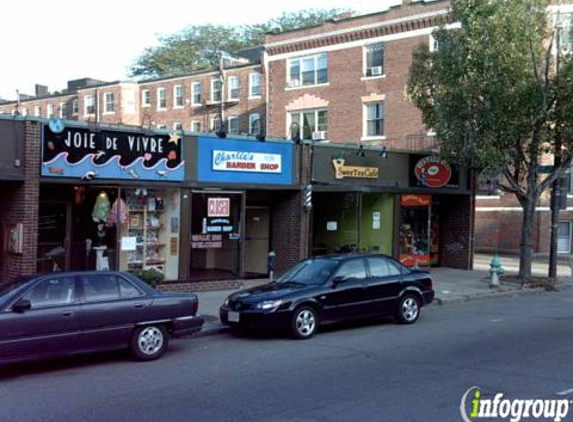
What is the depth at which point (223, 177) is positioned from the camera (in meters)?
17.8

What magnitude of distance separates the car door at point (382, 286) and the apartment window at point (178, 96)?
120ft

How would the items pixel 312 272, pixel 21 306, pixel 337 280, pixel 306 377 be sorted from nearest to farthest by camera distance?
pixel 306 377
pixel 21 306
pixel 337 280
pixel 312 272

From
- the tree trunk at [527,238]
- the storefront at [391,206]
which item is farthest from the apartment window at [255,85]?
the tree trunk at [527,238]

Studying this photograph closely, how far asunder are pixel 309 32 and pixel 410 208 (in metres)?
18.9

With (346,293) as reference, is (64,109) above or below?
above

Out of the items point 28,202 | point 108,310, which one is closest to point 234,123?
point 28,202

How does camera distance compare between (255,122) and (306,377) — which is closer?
(306,377)

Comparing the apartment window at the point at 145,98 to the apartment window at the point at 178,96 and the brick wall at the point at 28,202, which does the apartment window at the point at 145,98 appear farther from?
the brick wall at the point at 28,202

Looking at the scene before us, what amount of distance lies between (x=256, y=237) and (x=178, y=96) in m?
29.5

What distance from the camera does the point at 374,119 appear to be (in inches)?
→ 1446

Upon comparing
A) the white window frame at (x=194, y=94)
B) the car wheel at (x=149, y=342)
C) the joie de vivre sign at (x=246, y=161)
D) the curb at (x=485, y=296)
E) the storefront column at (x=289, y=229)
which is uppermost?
the white window frame at (x=194, y=94)

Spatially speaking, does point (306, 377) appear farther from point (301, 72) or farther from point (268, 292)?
point (301, 72)

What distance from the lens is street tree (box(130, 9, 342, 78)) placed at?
2638 inches

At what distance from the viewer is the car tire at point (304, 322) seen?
1141 cm
